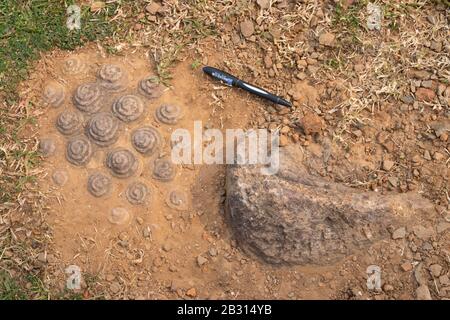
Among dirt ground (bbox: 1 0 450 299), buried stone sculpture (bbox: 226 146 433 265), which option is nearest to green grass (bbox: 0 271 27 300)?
dirt ground (bbox: 1 0 450 299)

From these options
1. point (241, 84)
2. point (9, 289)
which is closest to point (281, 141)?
point (241, 84)

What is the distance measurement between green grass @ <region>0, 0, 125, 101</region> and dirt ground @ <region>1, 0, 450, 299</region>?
109 mm

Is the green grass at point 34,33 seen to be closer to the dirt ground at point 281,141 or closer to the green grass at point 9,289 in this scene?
the dirt ground at point 281,141

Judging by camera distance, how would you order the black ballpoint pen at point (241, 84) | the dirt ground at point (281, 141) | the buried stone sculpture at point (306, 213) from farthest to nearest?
the black ballpoint pen at point (241, 84), the dirt ground at point (281, 141), the buried stone sculpture at point (306, 213)

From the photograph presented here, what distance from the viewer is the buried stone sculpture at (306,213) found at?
3.56m

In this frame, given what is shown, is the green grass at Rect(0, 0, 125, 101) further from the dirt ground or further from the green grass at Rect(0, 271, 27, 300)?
the green grass at Rect(0, 271, 27, 300)

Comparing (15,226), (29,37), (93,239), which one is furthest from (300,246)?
(29,37)

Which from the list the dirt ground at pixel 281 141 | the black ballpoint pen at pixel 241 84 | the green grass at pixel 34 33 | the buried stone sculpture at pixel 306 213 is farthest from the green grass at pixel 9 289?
the black ballpoint pen at pixel 241 84

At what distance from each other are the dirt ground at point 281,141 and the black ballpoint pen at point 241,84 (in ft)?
0.26

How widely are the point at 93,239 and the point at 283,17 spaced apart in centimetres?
224

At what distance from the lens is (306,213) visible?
3555 mm

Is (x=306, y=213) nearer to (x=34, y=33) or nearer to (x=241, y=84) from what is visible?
(x=241, y=84)

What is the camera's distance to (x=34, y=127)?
4.17m

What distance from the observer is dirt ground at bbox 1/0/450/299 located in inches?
145
